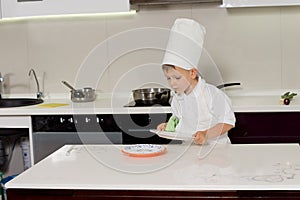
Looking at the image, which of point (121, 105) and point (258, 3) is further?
point (121, 105)

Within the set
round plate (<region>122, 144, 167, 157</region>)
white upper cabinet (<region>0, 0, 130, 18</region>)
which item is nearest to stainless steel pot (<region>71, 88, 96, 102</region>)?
white upper cabinet (<region>0, 0, 130, 18</region>)

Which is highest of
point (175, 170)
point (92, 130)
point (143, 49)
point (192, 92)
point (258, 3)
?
point (258, 3)

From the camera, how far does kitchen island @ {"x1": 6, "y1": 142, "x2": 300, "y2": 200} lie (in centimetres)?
138

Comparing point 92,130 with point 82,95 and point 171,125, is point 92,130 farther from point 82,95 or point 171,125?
point 171,125

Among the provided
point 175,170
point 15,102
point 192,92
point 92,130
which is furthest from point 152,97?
point 175,170

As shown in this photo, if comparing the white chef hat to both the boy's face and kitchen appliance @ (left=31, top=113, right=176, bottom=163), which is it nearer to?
the boy's face

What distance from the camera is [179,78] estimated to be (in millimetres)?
2080

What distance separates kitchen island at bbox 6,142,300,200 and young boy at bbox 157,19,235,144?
0.26m

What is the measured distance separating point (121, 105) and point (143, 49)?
461 mm

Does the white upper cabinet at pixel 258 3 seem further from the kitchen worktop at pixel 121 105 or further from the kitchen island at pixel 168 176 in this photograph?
the kitchen island at pixel 168 176

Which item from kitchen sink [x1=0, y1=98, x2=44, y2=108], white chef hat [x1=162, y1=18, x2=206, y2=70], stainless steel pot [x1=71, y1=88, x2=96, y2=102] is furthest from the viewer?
kitchen sink [x1=0, y1=98, x2=44, y2=108]

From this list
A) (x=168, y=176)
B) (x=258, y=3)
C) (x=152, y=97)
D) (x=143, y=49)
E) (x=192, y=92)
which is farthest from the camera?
(x=143, y=49)

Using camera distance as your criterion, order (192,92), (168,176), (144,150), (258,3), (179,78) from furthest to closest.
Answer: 1. (258,3)
2. (192,92)
3. (179,78)
4. (144,150)
5. (168,176)

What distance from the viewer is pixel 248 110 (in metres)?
2.63
